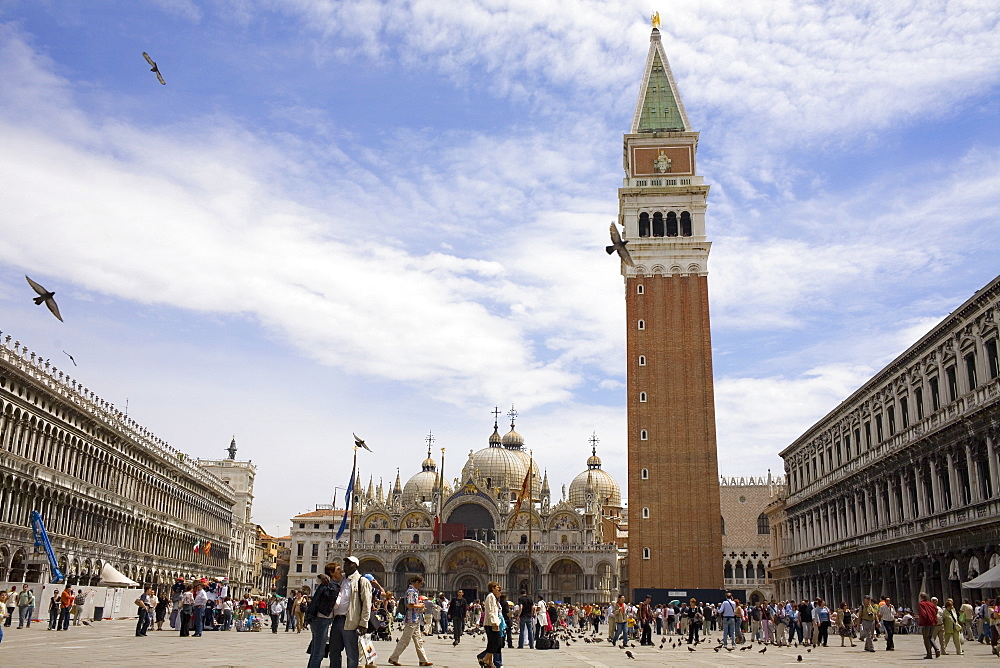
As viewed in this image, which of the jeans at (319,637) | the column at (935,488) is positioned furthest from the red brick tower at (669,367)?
the jeans at (319,637)

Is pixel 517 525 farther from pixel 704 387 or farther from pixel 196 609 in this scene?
pixel 196 609

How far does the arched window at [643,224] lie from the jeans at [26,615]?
42.0m

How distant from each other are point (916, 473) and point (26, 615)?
3097 centimetres

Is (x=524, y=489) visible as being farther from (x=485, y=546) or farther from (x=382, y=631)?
(x=382, y=631)

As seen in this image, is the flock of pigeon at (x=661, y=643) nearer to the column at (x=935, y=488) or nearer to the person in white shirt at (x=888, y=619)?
the person in white shirt at (x=888, y=619)

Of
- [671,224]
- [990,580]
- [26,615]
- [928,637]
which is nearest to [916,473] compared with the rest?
[990,580]

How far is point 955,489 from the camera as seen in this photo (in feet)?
103

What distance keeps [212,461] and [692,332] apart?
5090 centimetres

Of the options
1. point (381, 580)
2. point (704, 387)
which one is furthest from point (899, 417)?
point (381, 580)

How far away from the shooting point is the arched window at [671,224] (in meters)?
59.9

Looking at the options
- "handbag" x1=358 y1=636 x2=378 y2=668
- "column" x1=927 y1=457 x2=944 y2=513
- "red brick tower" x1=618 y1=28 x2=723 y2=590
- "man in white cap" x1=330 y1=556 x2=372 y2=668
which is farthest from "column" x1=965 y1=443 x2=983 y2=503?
"man in white cap" x1=330 y1=556 x2=372 y2=668

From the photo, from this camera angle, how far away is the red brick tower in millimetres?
54000

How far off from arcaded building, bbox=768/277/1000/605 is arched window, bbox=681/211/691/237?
52.2ft

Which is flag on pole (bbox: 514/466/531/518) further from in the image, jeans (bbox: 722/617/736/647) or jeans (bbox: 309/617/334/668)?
jeans (bbox: 309/617/334/668)
